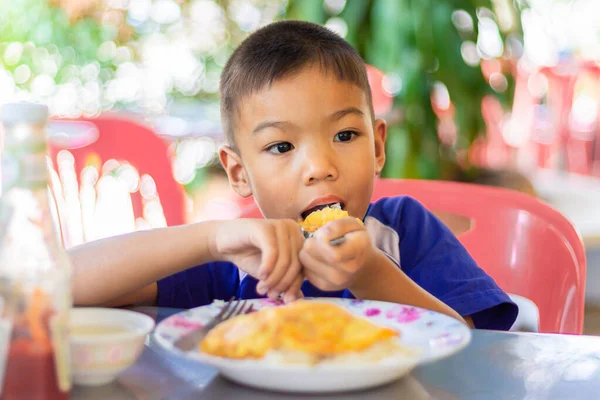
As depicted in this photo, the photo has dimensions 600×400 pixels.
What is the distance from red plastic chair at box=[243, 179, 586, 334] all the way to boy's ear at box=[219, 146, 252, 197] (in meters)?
0.13

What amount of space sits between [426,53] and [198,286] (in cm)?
176

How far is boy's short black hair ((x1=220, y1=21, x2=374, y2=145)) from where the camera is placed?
1.22 meters

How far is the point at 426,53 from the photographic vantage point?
277 centimetres

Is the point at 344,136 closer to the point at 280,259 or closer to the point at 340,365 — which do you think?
the point at 280,259

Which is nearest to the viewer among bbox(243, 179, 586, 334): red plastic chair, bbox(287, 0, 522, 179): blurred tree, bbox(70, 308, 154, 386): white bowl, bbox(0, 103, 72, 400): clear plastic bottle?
bbox(0, 103, 72, 400): clear plastic bottle

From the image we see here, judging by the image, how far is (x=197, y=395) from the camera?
0.66 metres

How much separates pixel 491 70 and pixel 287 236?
2.60 m

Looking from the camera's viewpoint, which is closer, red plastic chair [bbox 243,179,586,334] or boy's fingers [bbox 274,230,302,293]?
boy's fingers [bbox 274,230,302,293]

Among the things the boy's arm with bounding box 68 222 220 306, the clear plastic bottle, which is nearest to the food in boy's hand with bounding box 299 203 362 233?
the boy's arm with bounding box 68 222 220 306

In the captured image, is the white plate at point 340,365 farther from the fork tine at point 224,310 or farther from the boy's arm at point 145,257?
the boy's arm at point 145,257

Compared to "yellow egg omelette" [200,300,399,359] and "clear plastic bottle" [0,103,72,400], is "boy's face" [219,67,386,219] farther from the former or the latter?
"clear plastic bottle" [0,103,72,400]

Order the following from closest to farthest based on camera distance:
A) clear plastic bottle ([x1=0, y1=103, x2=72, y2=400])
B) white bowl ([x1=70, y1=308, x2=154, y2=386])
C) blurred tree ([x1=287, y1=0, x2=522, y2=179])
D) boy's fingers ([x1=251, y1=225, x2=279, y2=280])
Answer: clear plastic bottle ([x1=0, y1=103, x2=72, y2=400])
white bowl ([x1=70, y1=308, x2=154, y2=386])
boy's fingers ([x1=251, y1=225, x2=279, y2=280])
blurred tree ([x1=287, y1=0, x2=522, y2=179])

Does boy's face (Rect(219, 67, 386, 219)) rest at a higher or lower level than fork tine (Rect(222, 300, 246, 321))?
higher

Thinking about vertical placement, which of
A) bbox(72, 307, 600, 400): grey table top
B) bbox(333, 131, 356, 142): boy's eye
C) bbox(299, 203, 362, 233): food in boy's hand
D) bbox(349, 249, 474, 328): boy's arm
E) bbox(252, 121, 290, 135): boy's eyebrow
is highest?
bbox(252, 121, 290, 135): boy's eyebrow
